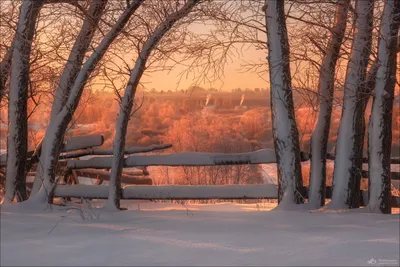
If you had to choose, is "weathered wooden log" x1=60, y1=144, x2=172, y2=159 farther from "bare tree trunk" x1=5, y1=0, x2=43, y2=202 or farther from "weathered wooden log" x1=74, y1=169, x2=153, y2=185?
"bare tree trunk" x1=5, y1=0, x2=43, y2=202

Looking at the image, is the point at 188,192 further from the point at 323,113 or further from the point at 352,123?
the point at 352,123

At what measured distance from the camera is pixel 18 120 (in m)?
9.55

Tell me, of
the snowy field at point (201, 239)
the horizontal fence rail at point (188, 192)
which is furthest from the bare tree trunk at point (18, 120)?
the snowy field at point (201, 239)

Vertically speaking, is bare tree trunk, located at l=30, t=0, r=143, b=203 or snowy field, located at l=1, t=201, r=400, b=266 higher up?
bare tree trunk, located at l=30, t=0, r=143, b=203

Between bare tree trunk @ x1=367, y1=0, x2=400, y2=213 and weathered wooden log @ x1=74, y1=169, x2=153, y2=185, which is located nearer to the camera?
bare tree trunk @ x1=367, y1=0, x2=400, y2=213

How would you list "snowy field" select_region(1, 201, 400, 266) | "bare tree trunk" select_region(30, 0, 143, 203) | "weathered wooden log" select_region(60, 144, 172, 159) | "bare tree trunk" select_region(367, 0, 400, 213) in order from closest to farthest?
1. "snowy field" select_region(1, 201, 400, 266)
2. "bare tree trunk" select_region(367, 0, 400, 213)
3. "bare tree trunk" select_region(30, 0, 143, 203)
4. "weathered wooden log" select_region(60, 144, 172, 159)

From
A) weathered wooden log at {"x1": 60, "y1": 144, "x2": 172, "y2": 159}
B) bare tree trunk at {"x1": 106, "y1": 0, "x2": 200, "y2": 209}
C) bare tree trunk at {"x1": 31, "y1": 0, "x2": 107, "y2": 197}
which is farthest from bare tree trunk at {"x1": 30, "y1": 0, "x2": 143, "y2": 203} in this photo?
weathered wooden log at {"x1": 60, "y1": 144, "x2": 172, "y2": 159}

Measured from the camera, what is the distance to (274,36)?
8.65 metres

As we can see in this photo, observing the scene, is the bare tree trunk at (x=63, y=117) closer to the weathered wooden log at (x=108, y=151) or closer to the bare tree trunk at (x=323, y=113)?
the weathered wooden log at (x=108, y=151)

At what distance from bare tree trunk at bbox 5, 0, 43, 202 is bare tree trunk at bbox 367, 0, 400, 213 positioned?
5220 millimetres

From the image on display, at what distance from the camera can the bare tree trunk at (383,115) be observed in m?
8.20

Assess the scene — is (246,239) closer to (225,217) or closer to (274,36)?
(225,217)

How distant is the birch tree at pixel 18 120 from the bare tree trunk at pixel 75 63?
11.3 inches

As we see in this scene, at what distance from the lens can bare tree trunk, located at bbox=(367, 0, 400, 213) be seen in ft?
26.9
